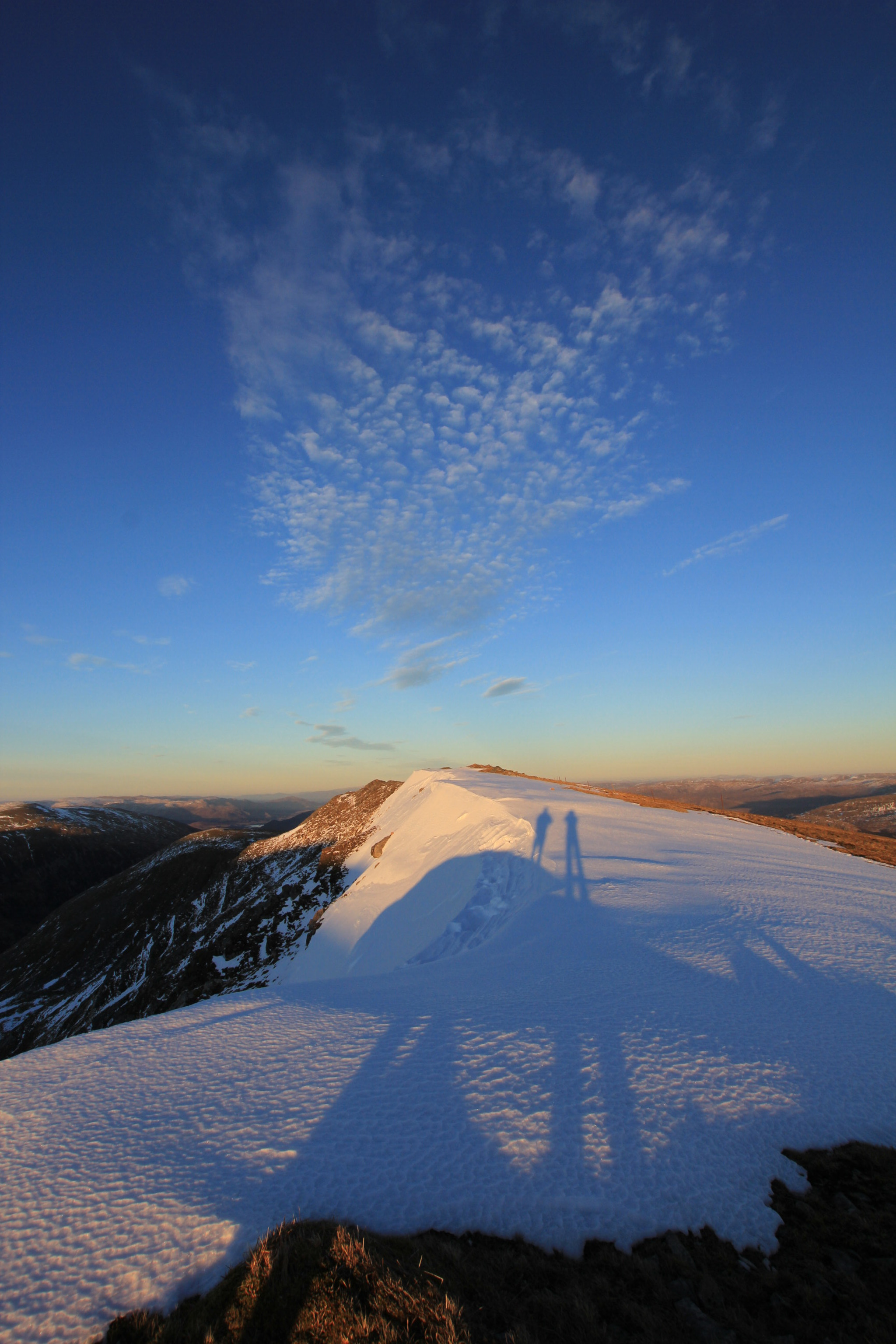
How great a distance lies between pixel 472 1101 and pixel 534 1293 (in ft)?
7.49

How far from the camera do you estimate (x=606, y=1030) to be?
25.0 feet

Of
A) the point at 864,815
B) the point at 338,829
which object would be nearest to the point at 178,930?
the point at 338,829

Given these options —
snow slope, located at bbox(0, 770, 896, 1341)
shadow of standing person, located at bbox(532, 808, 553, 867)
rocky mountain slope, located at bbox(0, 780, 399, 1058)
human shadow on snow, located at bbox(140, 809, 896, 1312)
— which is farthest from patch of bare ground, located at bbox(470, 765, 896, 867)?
rocky mountain slope, located at bbox(0, 780, 399, 1058)

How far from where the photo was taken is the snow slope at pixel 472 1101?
180 inches

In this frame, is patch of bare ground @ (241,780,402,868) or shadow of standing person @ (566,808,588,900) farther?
patch of bare ground @ (241,780,402,868)

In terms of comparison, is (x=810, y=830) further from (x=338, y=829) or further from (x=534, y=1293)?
(x=338, y=829)

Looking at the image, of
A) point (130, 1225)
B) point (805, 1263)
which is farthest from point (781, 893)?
point (130, 1225)

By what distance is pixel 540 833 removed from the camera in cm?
2233

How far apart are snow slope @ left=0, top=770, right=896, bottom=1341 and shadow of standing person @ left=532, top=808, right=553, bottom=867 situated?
6.27 metres

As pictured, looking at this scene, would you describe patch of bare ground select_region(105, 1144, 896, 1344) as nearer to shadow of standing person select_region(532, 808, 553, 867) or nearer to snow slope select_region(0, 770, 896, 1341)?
snow slope select_region(0, 770, 896, 1341)

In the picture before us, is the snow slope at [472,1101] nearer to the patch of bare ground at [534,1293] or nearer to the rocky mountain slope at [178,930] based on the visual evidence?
the patch of bare ground at [534,1293]

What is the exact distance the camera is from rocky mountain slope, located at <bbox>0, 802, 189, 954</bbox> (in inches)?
3912

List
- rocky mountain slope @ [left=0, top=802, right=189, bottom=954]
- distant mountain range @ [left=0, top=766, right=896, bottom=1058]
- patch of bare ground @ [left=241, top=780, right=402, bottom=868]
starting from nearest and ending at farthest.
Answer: distant mountain range @ [left=0, top=766, right=896, bottom=1058] → patch of bare ground @ [left=241, top=780, right=402, bottom=868] → rocky mountain slope @ [left=0, top=802, right=189, bottom=954]

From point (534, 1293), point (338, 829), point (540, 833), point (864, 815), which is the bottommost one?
point (864, 815)
